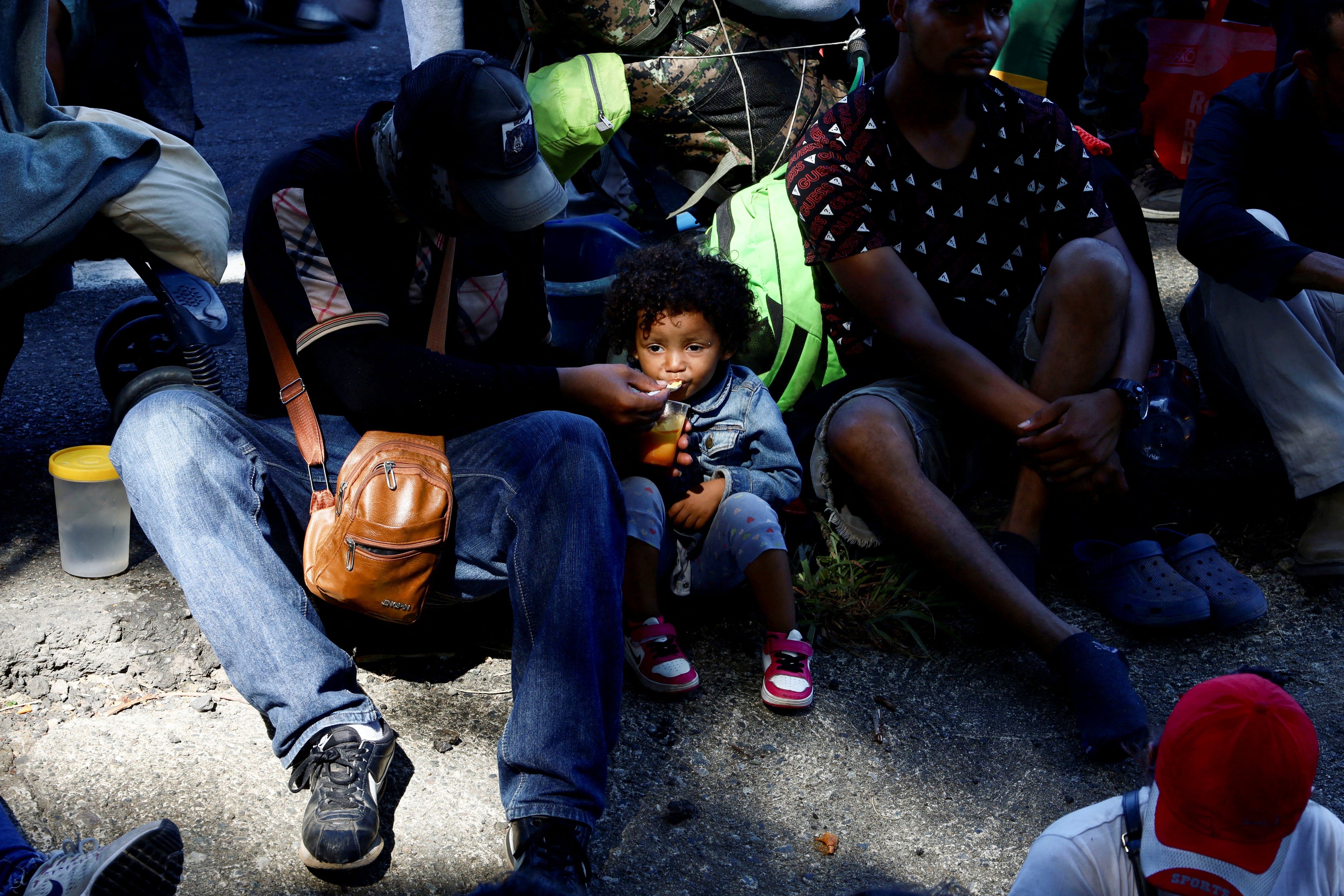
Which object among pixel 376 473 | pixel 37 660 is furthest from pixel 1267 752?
pixel 37 660

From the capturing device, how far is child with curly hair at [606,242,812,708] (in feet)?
8.20

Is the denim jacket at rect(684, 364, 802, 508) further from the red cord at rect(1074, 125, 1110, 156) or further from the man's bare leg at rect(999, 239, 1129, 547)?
the red cord at rect(1074, 125, 1110, 156)

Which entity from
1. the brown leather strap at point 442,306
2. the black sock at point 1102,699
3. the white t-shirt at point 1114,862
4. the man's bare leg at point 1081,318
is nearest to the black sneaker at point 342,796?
the brown leather strap at point 442,306

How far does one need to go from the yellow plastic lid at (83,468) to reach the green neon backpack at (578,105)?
163 centimetres

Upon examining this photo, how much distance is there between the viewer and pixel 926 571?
2955mm

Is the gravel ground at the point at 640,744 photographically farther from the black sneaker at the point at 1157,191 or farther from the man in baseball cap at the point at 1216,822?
the black sneaker at the point at 1157,191

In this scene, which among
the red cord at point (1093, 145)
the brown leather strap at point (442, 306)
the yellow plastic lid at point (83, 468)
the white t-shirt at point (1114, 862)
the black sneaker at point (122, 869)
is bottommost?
the black sneaker at point (122, 869)

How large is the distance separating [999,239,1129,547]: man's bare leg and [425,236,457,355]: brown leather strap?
1394 millimetres

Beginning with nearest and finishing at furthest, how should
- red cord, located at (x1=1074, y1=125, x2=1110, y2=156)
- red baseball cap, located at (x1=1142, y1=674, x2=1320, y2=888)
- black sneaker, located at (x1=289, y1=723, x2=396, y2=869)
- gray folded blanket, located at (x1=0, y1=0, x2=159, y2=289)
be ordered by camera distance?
red baseball cap, located at (x1=1142, y1=674, x2=1320, y2=888)
black sneaker, located at (x1=289, y1=723, x2=396, y2=869)
gray folded blanket, located at (x1=0, y1=0, x2=159, y2=289)
red cord, located at (x1=1074, y1=125, x2=1110, y2=156)

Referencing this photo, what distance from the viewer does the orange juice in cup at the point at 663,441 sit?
2.62 meters

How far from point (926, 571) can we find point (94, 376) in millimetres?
2524

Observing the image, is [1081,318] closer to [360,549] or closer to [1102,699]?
[1102,699]

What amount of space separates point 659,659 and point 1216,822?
1239 mm

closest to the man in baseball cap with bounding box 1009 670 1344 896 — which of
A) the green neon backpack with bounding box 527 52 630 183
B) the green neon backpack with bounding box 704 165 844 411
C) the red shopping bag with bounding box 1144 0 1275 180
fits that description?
the green neon backpack with bounding box 704 165 844 411
